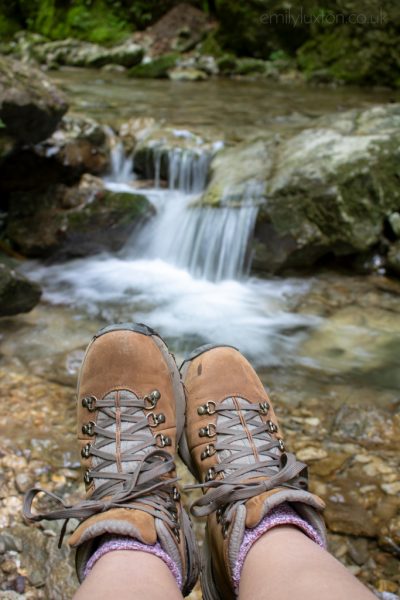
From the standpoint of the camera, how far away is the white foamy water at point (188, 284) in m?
3.99

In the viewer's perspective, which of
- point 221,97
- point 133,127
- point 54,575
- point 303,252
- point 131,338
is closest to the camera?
point 54,575

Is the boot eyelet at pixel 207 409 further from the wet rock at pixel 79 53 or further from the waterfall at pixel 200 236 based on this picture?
the wet rock at pixel 79 53

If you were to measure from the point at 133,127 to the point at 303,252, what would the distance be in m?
3.12

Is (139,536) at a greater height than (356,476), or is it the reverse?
(139,536)

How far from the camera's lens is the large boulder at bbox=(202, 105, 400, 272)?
181 inches

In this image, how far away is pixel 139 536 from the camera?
1.55 meters

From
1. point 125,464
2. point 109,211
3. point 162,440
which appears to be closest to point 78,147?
point 109,211

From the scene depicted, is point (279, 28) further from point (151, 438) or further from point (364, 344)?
point (151, 438)

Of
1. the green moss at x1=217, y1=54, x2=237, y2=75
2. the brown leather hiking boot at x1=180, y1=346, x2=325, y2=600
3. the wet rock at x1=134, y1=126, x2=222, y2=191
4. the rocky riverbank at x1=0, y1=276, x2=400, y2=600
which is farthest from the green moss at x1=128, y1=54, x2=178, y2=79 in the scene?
the brown leather hiking boot at x1=180, y1=346, x2=325, y2=600

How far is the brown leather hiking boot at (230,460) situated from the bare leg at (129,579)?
24 cm

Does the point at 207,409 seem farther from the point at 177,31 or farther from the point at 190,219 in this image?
the point at 177,31

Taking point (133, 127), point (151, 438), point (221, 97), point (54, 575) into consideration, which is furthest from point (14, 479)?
point (221, 97)

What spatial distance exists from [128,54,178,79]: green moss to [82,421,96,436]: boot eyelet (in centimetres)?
1056

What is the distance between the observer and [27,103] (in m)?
4.32
